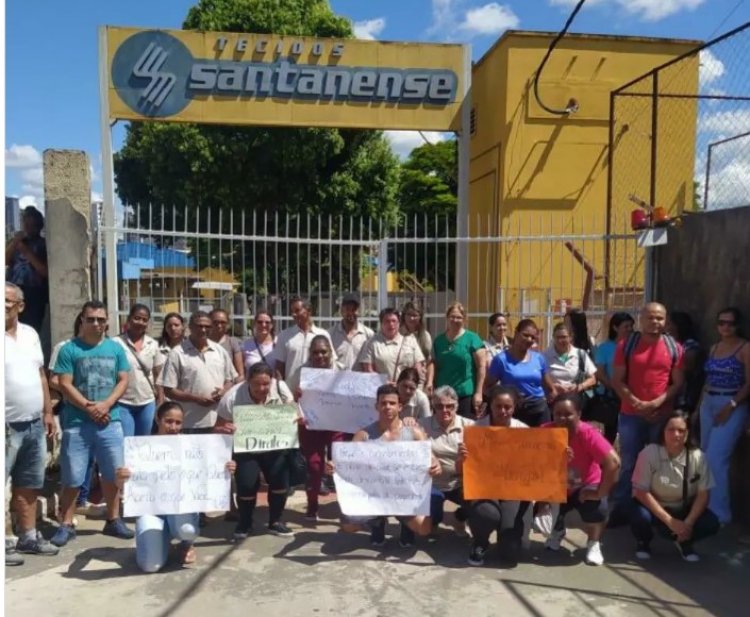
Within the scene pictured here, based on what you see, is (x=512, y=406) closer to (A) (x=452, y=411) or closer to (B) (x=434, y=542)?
(A) (x=452, y=411)

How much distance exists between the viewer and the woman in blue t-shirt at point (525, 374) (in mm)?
5703

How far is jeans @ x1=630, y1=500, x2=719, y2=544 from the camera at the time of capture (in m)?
4.77

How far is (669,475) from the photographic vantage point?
480cm

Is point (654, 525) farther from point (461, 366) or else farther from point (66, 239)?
point (66, 239)

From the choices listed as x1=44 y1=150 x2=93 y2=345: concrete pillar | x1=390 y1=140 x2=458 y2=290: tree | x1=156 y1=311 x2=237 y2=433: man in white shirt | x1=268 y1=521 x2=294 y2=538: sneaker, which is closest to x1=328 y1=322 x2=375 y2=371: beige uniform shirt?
x1=156 y1=311 x2=237 y2=433: man in white shirt

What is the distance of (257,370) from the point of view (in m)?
5.26

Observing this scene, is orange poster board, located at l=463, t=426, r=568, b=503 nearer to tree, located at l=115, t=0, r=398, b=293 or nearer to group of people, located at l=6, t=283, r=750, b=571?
group of people, located at l=6, t=283, r=750, b=571

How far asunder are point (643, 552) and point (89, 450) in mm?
3854

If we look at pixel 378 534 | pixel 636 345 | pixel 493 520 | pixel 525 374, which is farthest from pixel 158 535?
pixel 636 345

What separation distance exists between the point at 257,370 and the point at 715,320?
3753mm

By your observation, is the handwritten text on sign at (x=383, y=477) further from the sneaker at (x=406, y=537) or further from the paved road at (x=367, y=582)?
the paved road at (x=367, y=582)

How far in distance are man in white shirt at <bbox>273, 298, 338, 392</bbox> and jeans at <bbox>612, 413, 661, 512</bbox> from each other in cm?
237

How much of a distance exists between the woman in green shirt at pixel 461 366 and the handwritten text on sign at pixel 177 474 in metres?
1.98

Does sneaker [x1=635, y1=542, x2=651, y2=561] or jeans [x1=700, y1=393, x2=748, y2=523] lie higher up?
jeans [x1=700, y1=393, x2=748, y2=523]
